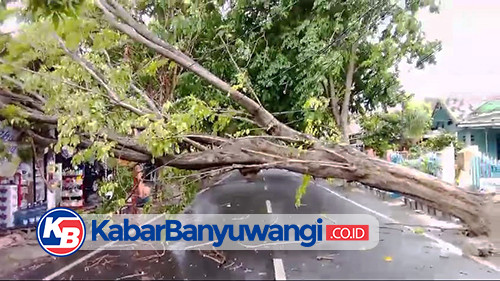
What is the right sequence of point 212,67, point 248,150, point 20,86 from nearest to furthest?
1. point 248,150
2. point 20,86
3. point 212,67

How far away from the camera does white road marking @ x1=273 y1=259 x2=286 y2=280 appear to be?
620 centimetres

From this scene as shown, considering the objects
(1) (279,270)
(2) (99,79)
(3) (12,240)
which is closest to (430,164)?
(1) (279,270)

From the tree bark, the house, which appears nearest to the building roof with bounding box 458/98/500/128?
the house

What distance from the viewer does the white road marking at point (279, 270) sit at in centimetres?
620

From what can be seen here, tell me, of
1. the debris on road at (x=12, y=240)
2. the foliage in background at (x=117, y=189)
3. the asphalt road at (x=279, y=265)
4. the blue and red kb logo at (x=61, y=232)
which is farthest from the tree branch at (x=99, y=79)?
the debris on road at (x=12, y=240)

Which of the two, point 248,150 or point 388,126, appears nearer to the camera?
point 248,150

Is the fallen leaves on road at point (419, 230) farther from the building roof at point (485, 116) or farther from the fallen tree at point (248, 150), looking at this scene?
the building roof at point (485, 116)

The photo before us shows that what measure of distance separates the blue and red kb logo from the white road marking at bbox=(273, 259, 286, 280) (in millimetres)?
3109

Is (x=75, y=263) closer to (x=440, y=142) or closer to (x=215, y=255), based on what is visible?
(x=215, y=255)

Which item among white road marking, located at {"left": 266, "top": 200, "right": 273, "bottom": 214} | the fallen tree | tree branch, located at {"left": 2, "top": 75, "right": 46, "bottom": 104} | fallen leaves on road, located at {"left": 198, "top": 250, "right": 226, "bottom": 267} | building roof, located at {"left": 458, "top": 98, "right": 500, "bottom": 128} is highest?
building roof, located at {"left": 458, "top": 98, "right": 500, "bottom": 128}

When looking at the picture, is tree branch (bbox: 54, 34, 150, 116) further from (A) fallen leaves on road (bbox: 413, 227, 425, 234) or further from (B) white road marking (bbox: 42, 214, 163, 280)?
(A) fallen leaves on road (bbox: 413, 227, 425, 234)

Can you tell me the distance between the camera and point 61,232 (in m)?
7.05

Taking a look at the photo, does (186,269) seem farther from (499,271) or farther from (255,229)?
(499,271)

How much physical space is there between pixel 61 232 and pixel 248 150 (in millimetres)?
3290
